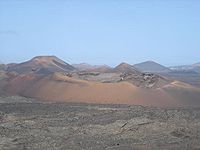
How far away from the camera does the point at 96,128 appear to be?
18.6 meters

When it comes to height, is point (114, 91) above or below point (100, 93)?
above

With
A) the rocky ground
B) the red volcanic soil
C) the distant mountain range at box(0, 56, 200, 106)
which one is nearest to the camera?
the rocky ground

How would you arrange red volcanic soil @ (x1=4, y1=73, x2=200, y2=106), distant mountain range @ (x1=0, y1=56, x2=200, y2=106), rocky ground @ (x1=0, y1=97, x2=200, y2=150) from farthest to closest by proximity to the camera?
distant mountain range @ (x1=0, y1=56, x2=200, y2=106) < red volcanic soil @ (x1=4, y1=73, x2=200, y2=106) < rocky ground @ (x1=0, y1=97, x2=200, y2=150)

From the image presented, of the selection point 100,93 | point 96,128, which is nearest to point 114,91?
point 100,93

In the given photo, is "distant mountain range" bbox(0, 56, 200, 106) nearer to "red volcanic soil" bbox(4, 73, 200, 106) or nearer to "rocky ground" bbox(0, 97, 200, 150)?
"red volcanic soil" bbox(4, 73, 200, 106)

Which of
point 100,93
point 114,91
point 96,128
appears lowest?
point 96,128

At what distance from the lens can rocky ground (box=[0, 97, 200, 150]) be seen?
15.3 m

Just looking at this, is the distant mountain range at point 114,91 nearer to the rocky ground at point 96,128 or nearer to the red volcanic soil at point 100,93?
the red volcanic soil at point 100,93

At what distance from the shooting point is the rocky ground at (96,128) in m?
15.3

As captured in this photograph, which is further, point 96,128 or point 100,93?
point 100,93

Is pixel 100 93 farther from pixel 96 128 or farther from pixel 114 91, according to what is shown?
pixel 96 128

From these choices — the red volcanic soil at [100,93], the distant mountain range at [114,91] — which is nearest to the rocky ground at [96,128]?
the red volcanic soil at [100,93]

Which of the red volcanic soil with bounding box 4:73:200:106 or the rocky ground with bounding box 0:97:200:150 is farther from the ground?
the red volcanic soil with bounding box 4:73:200:106

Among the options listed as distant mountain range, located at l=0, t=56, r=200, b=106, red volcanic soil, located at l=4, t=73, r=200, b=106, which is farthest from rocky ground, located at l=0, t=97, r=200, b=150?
distant mountain range, located at l=0, t=56, r=200, b=106
